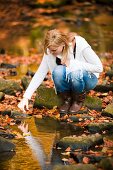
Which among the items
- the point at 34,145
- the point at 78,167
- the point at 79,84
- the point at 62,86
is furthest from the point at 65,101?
the point at 78,167

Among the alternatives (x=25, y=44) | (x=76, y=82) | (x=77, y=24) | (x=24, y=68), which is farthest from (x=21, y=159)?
(x=77, y=24)

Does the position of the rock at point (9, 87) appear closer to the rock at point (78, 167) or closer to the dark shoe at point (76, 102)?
the dark shoe at point (76, 102)

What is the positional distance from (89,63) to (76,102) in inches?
31.1

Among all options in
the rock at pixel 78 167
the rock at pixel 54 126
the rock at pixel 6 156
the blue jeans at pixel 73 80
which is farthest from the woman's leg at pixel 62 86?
the rock at pixel 78 167

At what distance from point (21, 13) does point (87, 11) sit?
392cm

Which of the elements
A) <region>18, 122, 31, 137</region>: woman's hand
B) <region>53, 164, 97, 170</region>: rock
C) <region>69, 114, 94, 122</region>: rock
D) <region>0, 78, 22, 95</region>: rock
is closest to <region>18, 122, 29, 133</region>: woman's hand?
<region>18, 122, 31, 137</region>: woman's hand

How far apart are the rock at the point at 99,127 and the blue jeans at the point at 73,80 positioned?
94cm

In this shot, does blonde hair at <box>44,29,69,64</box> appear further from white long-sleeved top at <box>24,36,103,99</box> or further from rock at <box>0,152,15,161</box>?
rock at <box>0,152,15,161</box>

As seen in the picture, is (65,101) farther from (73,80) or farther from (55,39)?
(55,39)

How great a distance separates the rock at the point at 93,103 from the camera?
9.41 m

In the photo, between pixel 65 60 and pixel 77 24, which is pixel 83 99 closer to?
pixel 65 60

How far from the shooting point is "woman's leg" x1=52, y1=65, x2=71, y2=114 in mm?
8706

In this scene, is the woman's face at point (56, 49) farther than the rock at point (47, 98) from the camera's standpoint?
No

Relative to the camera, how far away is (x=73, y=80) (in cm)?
879
